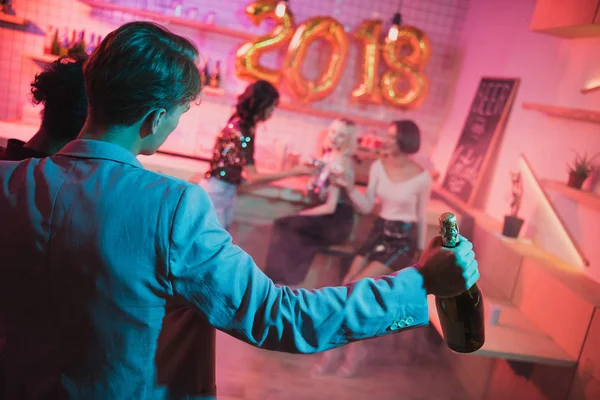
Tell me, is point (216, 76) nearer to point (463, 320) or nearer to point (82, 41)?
point (82, 41)

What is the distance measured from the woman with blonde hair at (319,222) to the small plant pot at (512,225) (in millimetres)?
915

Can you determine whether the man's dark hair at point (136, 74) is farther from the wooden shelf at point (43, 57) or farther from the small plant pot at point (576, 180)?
the wooden shelf at point (43, 57)

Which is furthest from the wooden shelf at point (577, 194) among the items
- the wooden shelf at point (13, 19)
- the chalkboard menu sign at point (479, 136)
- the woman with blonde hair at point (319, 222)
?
the wooden shelf at point (13, 19)

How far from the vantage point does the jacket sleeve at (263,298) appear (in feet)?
2.66

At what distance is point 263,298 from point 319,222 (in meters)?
2.63

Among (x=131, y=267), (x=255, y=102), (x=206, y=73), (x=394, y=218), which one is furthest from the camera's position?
(x=206, y=73)

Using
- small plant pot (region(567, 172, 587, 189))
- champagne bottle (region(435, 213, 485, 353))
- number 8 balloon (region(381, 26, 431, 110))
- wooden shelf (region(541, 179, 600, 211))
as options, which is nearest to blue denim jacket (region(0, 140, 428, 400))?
champagne bottle (region(435, 213, 485, 353))

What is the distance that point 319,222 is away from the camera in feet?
11.4

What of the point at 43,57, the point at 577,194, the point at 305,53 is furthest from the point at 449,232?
the point at 43,57

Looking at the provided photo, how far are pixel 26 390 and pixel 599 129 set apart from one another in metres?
2.72

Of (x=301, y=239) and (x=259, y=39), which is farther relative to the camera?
(x=259, y=39)

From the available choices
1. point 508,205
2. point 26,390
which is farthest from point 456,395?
point 26,390

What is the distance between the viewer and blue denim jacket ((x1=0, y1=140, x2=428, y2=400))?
2.67 feet

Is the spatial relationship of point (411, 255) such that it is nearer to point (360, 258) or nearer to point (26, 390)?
point (360, 258)
